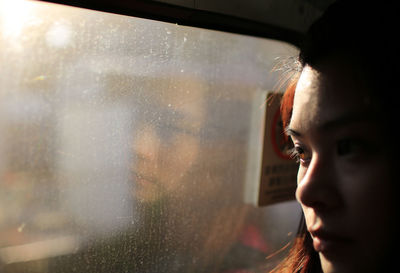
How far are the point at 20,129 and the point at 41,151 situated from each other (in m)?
0.08

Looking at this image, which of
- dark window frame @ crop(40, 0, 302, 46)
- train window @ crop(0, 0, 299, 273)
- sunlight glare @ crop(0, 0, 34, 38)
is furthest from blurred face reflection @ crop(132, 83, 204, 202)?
sunlight glare @ crop(0, 0, 34, 38)

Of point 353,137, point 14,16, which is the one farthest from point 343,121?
point 14,16

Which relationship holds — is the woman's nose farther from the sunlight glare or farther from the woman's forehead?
the sunlight glare

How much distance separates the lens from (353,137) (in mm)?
745

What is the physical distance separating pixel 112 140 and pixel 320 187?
61 cm

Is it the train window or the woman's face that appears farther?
the train window

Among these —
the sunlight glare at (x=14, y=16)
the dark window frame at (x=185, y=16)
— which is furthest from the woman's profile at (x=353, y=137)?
the sunlight glare at (x=14, y=16)

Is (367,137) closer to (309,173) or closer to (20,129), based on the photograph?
(309,173)

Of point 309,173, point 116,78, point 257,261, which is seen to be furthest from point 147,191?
point 257,261

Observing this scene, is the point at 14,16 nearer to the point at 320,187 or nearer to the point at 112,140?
the point at 112,140

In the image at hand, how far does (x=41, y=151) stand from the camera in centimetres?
99

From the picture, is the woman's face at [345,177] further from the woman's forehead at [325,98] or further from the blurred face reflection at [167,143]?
the blurred face reflection at [167,143]

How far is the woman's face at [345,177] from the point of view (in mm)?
729

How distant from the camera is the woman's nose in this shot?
2.50 feet
